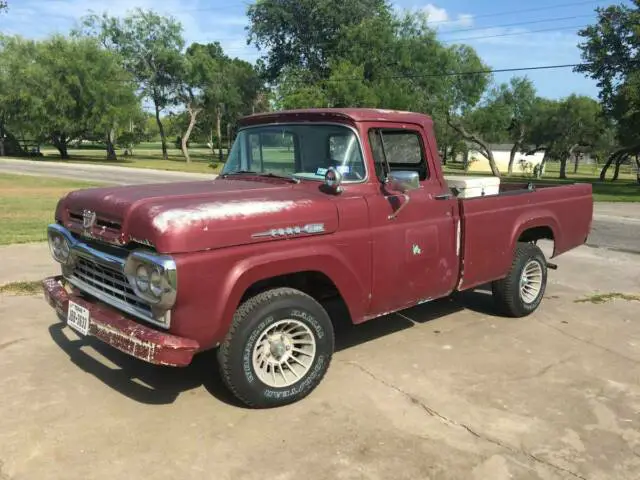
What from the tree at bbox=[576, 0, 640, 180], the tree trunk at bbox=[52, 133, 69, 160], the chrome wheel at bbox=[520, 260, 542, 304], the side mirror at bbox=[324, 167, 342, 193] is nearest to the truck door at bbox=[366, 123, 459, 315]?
the side mirror at bbox=[324, 167, 342, 193]

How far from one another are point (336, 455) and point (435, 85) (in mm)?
42515

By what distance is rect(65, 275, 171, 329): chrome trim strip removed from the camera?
329cm

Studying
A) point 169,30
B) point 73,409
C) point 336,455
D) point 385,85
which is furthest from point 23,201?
point 169,30

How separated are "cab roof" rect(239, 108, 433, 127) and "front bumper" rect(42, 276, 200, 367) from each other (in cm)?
197

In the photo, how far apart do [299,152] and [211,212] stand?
4.31 ft

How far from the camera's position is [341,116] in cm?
421

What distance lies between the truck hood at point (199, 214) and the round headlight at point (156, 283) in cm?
14

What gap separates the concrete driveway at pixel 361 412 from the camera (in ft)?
10.1

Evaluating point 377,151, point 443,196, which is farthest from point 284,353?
point 443,196

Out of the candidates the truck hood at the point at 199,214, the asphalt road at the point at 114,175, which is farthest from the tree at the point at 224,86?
the truck hood at the point at 199,214

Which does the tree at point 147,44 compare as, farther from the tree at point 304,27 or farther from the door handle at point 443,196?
the door handle at point 443,196

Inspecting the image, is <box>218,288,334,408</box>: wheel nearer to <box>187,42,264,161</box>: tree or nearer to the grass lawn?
the grass lawn

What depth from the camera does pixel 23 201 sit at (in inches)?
590

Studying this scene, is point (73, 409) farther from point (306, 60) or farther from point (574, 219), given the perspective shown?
point (306, 60)
